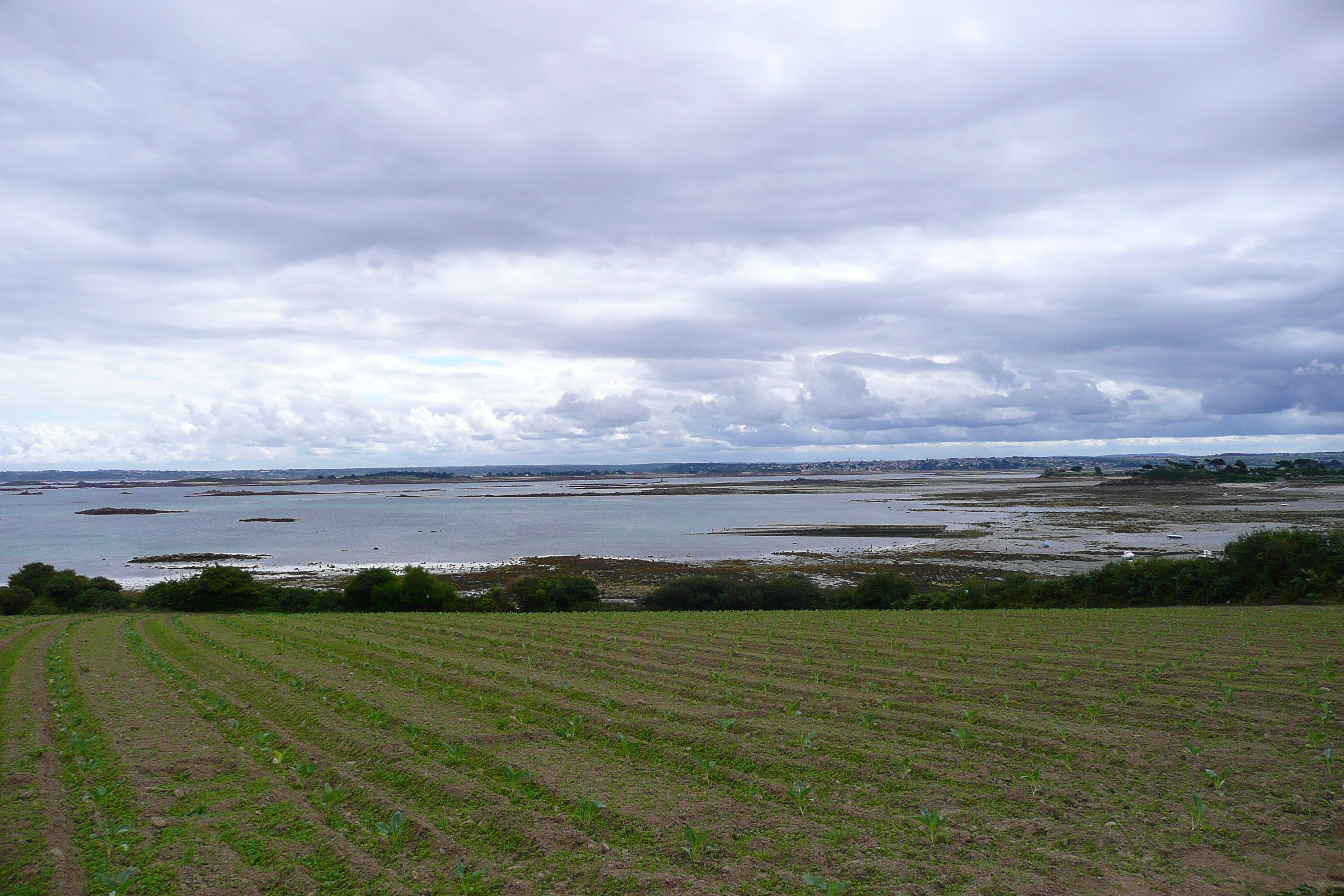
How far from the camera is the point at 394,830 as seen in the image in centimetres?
611

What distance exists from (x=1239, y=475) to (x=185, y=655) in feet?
606

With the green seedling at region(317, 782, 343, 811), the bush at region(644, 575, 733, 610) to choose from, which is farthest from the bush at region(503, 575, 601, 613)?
the green seedling at region(317, 782, 343, 811)

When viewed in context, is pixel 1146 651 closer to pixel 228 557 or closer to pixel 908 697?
pixel 908 697

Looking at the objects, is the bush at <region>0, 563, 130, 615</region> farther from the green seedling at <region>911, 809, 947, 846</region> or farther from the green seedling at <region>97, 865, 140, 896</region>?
the green seedling at <region>911, 809, 947, 846</region>

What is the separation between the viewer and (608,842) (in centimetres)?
605

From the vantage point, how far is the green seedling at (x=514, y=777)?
7.17 m

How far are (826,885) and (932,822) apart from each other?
1.43 meters

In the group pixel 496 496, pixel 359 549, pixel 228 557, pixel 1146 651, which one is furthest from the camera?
pixel 496 496

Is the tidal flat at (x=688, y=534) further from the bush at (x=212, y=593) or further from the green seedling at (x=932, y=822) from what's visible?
the green seedling at (x=932, y=822)

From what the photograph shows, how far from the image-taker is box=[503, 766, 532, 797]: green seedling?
23.5ft

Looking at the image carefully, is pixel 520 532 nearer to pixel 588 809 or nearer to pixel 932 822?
pixel 588 809

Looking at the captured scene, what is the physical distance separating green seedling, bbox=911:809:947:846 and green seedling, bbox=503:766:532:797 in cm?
376

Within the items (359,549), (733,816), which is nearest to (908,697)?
(733,816)

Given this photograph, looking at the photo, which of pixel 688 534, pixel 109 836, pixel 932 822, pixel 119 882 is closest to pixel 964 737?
pixel 932 822
